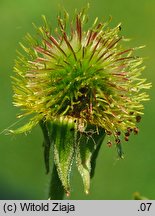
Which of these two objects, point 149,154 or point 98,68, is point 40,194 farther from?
point 98,68

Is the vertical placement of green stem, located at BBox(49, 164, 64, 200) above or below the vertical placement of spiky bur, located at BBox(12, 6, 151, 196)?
below

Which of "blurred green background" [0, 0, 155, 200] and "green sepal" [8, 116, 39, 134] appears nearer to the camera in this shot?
"green sepal" [8, 116, 39, 134]

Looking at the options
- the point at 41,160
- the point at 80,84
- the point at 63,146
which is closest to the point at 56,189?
the point at 63,146

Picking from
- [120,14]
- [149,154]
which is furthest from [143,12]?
[149,154]

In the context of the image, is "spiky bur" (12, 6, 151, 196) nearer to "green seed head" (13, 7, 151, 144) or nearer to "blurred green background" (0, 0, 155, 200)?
"green seed head" (13, 7, 151, 144)

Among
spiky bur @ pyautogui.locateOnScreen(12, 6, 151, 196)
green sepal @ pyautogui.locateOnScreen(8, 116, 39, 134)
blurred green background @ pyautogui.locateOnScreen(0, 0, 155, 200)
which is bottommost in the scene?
blurred green background @ pyautogui.locateOnScreen(0, 0, 155, 200)

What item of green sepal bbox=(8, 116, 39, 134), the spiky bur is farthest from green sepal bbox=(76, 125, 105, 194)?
green sepal bbox=(8, 116, 39, 134)
